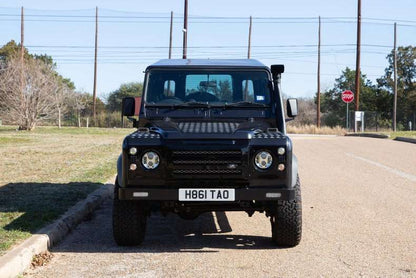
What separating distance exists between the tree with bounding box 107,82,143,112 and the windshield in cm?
6924

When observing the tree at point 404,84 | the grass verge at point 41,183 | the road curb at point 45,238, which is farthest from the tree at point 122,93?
the road curb at point 45,238

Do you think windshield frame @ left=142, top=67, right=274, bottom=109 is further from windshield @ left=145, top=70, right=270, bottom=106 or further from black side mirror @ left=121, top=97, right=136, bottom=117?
black side mirror @ left=121, top=97, right=136, bottom=117

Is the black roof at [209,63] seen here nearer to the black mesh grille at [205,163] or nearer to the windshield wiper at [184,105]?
the windshield wiper at [184,105]

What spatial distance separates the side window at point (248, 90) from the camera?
7785 mm

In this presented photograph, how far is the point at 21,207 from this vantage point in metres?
8.36

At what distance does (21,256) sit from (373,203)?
18.9ft

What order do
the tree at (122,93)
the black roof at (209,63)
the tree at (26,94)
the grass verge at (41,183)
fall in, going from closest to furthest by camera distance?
1. the grass verge at (41,183)
2. the black roof at (209,63)
3. the tree at (26,94)
4. the tree at (122,93)

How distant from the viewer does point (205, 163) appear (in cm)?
630

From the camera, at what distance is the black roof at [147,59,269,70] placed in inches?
311

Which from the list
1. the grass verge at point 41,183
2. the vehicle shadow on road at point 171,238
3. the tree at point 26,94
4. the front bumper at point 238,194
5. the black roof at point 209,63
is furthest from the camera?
the tree at point 26,94

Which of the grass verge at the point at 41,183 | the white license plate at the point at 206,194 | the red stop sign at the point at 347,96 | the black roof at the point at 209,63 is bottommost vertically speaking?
the grass verge at the point at 41,183

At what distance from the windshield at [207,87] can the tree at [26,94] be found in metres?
31.3

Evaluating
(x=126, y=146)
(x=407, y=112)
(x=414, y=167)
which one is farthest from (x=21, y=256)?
(x=407, y=112)

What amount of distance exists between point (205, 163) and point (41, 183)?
5.67 metres
